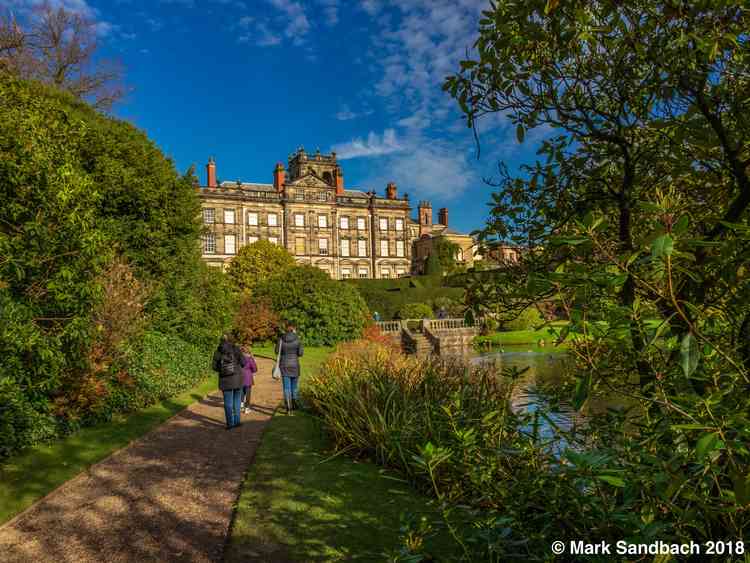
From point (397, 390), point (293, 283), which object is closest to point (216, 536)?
point (397, 390)

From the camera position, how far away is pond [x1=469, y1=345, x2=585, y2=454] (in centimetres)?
292

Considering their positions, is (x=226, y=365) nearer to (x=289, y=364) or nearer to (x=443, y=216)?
(x=289, y=364)

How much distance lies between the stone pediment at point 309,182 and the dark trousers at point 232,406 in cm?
5395

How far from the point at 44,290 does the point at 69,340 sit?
91 centimetres

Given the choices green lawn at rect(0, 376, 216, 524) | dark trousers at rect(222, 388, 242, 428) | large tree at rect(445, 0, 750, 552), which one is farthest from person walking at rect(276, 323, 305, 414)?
large tree at rect(445, 0, 750, 552)

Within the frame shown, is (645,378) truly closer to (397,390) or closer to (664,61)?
(664,61)

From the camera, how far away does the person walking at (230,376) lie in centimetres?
848

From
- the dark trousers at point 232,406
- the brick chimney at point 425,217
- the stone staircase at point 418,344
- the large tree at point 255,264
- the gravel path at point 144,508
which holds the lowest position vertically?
the stone staircase at point 418,344

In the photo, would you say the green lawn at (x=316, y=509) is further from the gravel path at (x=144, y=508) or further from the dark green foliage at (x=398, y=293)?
the dark green foliage at (x=398, y=293)

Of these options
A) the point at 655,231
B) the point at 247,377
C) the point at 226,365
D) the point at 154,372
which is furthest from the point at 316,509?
the point at 154,372

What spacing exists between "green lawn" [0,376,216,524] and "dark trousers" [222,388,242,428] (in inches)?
55.7

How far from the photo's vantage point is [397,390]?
7566 millimetres

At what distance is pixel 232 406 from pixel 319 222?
176ft

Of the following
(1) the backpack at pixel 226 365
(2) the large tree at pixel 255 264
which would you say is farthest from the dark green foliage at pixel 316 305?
(1) the backpack at pixel 226 365
